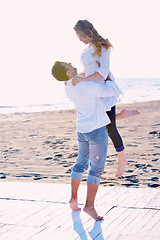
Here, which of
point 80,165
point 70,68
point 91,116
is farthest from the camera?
point 80,165

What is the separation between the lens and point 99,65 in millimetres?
3322

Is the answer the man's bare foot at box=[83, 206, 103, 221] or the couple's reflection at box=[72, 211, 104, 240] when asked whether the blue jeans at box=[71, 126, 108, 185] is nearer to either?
the man's bare foot at box=[83, 206, 103, 221]

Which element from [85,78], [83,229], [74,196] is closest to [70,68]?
[85,78]

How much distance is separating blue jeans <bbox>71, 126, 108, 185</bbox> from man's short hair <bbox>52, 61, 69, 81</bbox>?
1.85ft

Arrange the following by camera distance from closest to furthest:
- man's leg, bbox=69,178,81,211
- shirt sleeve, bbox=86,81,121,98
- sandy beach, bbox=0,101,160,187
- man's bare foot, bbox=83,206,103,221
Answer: shirt sleeve, bbox=86,81,121,98 → man's bare foot, bbox=83,206,103,221 → man's leg, bbox=69,178,81,211 → sandy beach, bbox=0,101,160,187

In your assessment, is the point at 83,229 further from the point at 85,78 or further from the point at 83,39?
the point at 83,39

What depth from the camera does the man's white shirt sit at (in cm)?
317

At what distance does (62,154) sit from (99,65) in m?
5.14

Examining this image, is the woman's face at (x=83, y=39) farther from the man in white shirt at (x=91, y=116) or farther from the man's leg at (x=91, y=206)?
the man's leg at (x=91, y=206)

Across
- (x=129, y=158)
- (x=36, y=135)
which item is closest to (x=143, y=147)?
(x=129, y=158)

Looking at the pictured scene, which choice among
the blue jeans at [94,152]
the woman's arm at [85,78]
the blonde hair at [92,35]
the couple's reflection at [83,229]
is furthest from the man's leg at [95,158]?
the blonde hair at [92,35]

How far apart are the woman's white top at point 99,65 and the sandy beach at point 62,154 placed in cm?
245

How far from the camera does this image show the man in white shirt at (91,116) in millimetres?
3189

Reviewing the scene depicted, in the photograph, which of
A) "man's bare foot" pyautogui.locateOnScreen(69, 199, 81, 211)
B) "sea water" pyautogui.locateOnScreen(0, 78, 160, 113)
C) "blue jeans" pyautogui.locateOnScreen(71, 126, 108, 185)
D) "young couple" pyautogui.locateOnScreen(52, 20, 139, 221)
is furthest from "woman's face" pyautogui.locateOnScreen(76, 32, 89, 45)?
"sea water" pyautogui.locateOnScreen(0, 78, 160, 113)
